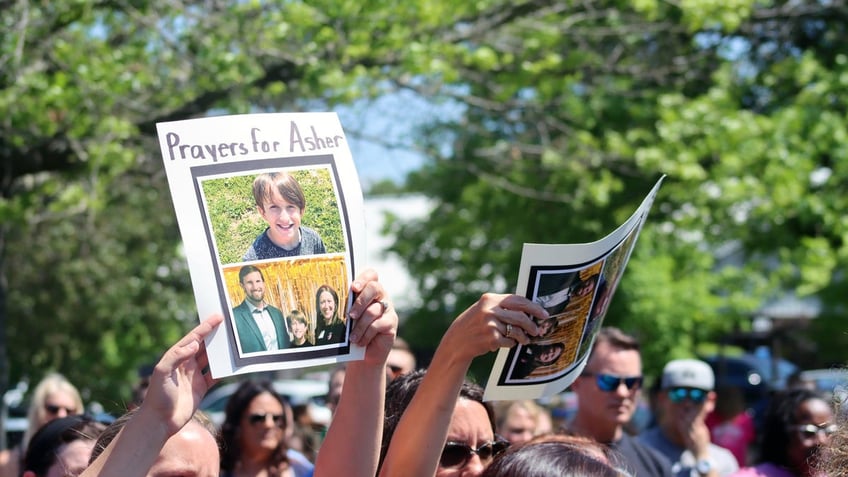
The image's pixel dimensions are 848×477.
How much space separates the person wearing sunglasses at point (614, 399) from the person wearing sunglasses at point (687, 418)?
73 centimetres

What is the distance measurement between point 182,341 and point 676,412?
12.4ft

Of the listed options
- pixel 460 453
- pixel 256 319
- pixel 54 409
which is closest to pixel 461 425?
pixel 460 453

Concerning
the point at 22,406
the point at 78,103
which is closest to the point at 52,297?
the point at 22,406

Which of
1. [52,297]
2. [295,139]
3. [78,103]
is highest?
[78,103]

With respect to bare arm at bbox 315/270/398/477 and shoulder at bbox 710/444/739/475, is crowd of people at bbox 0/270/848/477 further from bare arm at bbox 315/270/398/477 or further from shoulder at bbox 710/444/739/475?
shoulder at bbox 710/444/739/475

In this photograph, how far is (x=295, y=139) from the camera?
2.32m

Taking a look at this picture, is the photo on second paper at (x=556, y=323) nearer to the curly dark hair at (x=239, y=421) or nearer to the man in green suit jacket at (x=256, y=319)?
the man in green suit jacket at (x=256, y=319)

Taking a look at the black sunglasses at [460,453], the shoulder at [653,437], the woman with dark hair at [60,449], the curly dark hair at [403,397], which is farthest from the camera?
the shoulder at [653,437]

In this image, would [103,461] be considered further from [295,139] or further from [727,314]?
[727,314]

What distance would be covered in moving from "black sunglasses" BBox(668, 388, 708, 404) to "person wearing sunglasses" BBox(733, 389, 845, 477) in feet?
1.72

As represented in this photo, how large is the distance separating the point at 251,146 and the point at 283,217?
0.17 m

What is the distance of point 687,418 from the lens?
536cm

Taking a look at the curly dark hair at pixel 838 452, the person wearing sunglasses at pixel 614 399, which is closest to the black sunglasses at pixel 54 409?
the person wearing sunglasses at pixel 614 399

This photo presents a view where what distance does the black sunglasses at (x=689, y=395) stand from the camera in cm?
536
